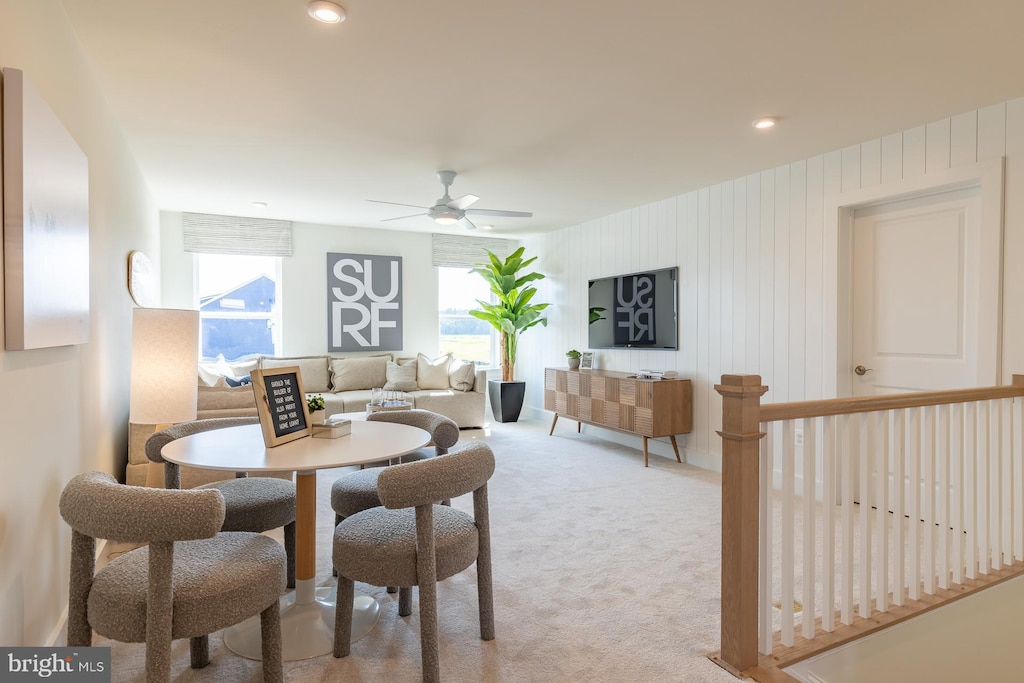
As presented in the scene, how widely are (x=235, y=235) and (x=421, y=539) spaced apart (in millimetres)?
5436

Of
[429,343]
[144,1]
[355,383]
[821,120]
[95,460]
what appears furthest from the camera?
[429,343]

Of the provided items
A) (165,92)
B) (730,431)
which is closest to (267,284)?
(165,92)

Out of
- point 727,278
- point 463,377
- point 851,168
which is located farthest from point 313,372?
point 851,168

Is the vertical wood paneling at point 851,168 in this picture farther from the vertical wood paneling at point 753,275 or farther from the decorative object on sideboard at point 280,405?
the decorative object on sideboard at point 280,405

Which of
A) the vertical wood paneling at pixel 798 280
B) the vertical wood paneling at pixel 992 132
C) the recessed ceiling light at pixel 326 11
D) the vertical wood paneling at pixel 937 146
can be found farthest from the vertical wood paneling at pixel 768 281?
the recessed ceiling light at pixel 326 11

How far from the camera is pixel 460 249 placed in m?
7.24

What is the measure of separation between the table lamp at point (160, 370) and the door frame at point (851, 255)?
12.7ft

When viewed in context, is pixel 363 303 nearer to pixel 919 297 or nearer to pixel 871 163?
→ pixel 871 163

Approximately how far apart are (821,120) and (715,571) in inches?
101

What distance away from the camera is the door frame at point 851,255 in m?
3.00

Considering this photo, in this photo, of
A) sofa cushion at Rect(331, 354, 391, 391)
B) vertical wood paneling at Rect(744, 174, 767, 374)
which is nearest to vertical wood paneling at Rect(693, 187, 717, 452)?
vertical wood paneling at Rect(744, 174, 767, 374)

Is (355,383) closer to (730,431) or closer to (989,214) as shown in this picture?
(730,431)

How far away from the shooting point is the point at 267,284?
6.39 m

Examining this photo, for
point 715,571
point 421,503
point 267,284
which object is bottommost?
point 715,571
